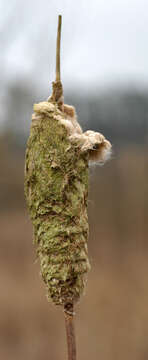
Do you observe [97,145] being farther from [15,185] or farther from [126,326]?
[126,326]

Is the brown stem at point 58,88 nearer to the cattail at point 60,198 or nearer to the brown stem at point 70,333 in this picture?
the cattail at point 60,198

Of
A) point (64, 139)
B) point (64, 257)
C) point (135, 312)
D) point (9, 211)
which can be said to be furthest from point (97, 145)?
point (135, 312)

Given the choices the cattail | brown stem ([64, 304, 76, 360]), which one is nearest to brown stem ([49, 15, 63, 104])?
the cattail

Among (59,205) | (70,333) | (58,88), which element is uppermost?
(58,88)

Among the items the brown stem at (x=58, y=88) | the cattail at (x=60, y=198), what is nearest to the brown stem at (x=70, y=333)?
the cattail at (x=60, y=198)

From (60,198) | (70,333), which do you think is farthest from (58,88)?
(70,333)

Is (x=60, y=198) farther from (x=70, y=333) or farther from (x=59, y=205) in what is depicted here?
(x=70, y=333)

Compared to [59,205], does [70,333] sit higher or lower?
lower

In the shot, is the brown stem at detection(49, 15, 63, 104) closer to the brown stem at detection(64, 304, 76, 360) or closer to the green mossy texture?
the green mossy texture
